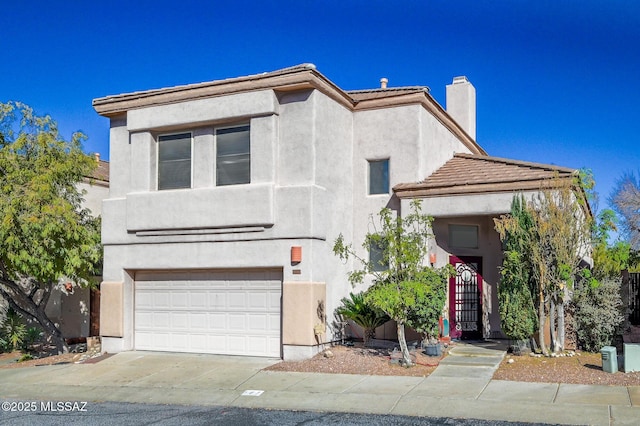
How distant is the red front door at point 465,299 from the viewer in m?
17.1

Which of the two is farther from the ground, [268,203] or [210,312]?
[268,203]

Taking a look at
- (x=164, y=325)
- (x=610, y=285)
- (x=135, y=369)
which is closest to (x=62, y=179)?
(x=164, y=325)

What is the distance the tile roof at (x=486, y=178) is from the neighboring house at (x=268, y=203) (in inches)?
1.7

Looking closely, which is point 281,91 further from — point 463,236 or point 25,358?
point 25,358

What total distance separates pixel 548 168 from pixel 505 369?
4913mm

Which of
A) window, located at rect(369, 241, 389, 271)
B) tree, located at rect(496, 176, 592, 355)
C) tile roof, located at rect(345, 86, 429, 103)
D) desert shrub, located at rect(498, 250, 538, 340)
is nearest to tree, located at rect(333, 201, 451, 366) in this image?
desert shrub, located at rect(498, 250, 538, 340)

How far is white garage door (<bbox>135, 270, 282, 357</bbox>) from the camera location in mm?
16203

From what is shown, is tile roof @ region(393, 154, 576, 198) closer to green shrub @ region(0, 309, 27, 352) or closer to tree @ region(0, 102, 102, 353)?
tree @ region(0, 102, 102, 353)

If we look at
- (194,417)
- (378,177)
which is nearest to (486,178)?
(378,177)

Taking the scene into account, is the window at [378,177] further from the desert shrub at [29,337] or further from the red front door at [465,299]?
the desert shrub at [29,337]

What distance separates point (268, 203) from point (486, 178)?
4.94 metres

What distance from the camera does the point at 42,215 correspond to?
17.3 m

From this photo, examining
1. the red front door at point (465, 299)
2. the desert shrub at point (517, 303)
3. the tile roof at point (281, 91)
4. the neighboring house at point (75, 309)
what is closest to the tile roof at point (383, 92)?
the tile roof at point (281, 91)

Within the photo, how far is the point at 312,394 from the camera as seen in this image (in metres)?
12.2
